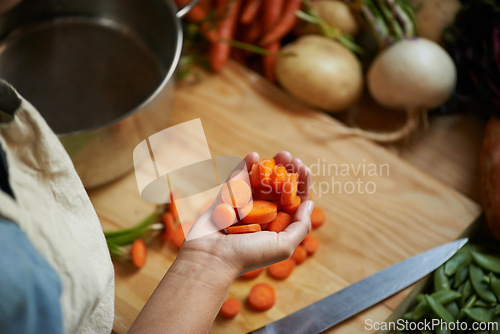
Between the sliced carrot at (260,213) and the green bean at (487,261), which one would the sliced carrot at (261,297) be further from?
the green bean at (487,261)

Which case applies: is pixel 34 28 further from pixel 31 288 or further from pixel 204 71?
pixel 31 288

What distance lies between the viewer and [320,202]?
0.85 meters

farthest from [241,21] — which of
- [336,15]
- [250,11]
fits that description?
[336,15]

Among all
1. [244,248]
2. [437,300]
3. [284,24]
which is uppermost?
[284,24]

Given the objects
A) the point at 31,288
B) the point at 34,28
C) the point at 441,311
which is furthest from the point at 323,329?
the point at 34,28

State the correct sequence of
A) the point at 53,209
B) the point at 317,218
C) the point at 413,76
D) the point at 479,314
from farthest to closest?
the point at 413,76
the point at 317,218
the point at 479,314
the point at 53,209

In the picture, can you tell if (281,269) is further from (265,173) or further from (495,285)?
(495,285)

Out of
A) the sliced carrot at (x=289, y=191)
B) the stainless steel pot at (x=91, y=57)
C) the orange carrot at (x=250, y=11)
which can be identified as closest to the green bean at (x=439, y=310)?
the sliced carrot at (x=289, y=191)

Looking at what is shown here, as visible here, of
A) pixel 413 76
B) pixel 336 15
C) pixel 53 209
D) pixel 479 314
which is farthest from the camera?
pixel 336 15

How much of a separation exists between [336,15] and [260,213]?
64cm

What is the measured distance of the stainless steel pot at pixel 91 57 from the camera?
0.91 m

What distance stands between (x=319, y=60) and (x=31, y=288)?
2.45 feet

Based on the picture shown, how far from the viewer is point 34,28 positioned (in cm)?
104

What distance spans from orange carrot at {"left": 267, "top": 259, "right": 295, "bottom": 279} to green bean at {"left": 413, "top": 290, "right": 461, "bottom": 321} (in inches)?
8.8
